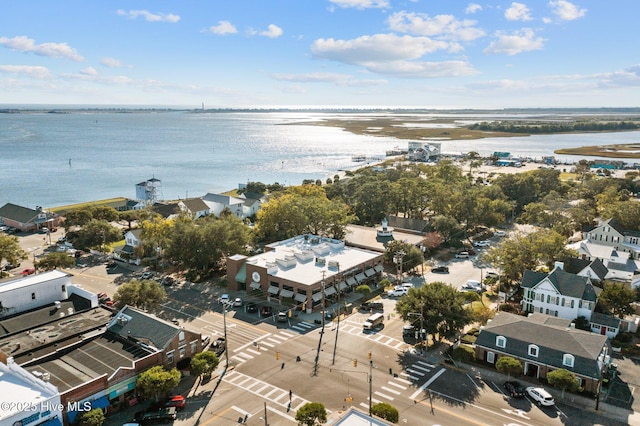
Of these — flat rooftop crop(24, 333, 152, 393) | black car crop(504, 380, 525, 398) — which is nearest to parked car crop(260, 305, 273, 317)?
flat rooftop crop(24, 333, 152, 393)

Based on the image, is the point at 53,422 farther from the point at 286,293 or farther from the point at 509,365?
the point at 509,365

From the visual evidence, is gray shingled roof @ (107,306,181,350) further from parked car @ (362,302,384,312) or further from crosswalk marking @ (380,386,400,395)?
parked car @ (362,302,384,312)

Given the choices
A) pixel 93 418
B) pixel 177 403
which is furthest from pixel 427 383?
pixel 93 418

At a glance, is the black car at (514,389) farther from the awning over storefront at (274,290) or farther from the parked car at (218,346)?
the awning over storefront at (274,290)

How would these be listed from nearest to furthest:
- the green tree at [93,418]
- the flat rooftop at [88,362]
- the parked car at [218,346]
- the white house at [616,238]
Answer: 1. the green tree at [93,418]
2. the flat rooftop at [88,362]
3. the parked car at [218,346]
4. the white house at [616,238]

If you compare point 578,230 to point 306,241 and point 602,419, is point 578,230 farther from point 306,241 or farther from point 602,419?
point 602,419

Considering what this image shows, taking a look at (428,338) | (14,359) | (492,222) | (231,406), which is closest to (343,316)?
(428,338)

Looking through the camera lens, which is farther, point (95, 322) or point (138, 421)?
point (95, 322)

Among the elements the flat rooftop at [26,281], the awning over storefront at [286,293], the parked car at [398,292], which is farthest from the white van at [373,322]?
the flat rooftop at [26,281]

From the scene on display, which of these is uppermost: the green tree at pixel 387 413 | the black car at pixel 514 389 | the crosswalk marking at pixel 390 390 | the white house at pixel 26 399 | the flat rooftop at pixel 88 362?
the white house at pixel 26 399
